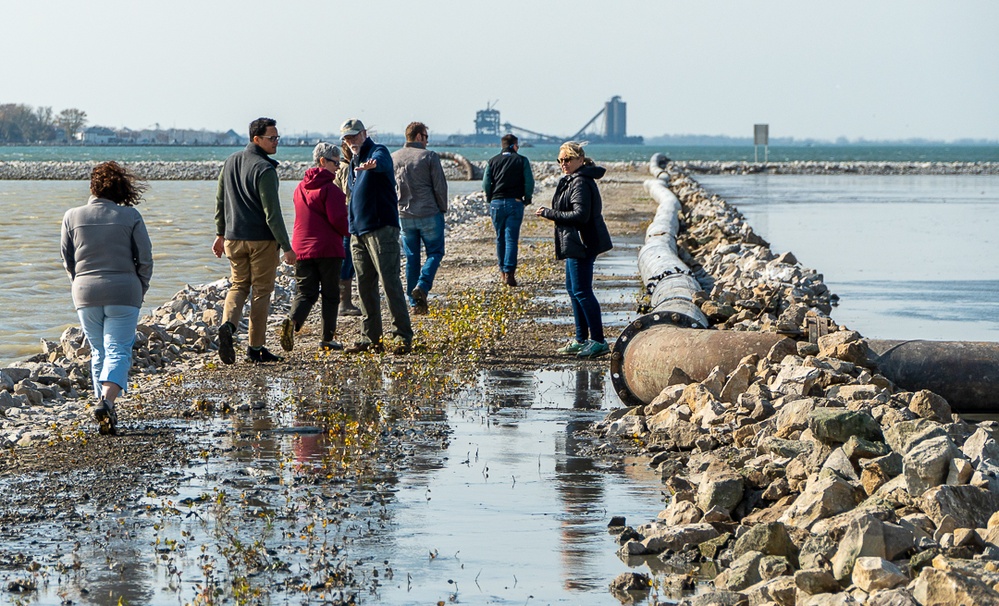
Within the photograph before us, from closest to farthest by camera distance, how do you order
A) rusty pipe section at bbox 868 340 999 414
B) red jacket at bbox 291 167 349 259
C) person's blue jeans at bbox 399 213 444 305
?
rusty pipe section at bbox 868 340 999 414
red jacket at bbox 291 167 349 259
person's blue jeans at bbox 399 213 444 305

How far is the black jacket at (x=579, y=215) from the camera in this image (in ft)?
35.7

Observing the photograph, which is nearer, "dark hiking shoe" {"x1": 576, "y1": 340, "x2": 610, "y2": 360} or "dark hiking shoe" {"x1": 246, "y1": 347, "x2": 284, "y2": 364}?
"dark hiking shoe" {"x1": 246, "y1": 347, "x2": 284, "y2": 364}

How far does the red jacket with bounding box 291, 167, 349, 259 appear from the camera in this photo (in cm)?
1155

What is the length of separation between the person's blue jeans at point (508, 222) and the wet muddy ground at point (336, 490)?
493 centimetres

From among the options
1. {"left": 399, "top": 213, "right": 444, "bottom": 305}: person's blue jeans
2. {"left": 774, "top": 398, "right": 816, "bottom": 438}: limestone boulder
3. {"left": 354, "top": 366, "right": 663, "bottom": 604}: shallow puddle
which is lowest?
{"left": 354, "top": 366, "right": 663, "bottom": 604}: shallow puddle

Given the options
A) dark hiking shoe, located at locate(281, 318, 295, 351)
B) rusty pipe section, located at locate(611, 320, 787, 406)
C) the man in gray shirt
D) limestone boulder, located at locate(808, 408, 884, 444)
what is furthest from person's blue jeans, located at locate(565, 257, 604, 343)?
limestone boulder, located at locate(808, 408, 884, 444)

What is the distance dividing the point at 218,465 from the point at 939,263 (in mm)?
16514

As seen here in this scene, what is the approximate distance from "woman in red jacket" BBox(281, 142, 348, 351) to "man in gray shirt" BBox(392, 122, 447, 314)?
193 cm

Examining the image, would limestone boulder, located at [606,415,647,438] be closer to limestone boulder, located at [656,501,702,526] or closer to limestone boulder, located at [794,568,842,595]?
limestone boulder, located at [656,501,702,526]

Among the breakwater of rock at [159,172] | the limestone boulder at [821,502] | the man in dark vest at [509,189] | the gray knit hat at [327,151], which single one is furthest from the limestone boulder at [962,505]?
the breakwater of rock at [159,172]

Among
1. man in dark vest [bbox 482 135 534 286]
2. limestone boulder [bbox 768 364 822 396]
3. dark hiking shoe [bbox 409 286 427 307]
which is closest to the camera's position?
limestone boulder [bbox 768 364 822 396]

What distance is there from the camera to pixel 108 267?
8.61 meters

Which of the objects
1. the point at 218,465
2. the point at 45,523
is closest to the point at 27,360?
the point at 218,465

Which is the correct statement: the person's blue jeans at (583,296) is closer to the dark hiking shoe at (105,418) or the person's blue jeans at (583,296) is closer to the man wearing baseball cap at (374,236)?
the man wearing baseball cap at (374,236)
